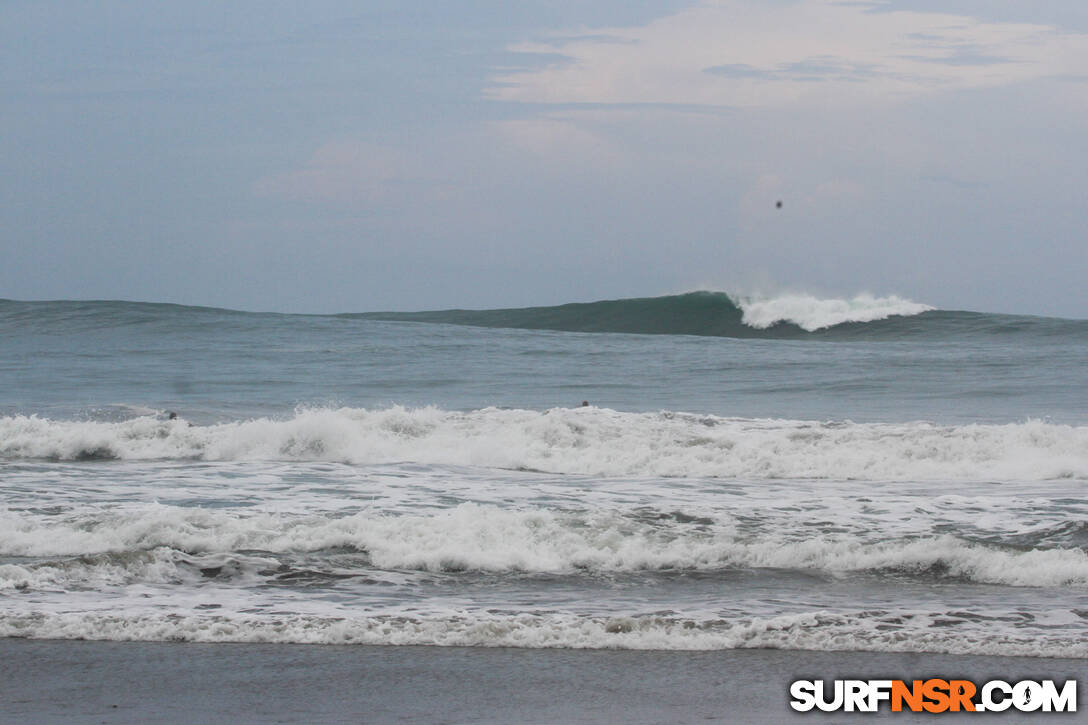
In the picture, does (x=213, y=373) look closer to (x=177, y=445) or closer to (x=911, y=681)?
(x=177, y=445)

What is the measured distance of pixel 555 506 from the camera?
895 centimetres

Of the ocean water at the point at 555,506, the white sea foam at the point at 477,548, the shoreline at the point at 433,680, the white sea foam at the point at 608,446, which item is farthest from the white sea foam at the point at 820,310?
the shoreline at the point at 433,680

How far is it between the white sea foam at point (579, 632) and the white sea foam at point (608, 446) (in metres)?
5.39

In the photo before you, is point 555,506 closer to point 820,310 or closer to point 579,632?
point 579,632

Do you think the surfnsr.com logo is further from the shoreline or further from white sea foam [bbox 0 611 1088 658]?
white sea foam [bbox 0 611 1088 658]

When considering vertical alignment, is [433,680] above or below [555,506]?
below

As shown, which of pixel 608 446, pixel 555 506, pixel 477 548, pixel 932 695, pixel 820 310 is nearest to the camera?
pixel 932 695

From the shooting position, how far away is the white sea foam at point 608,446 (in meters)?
11.2

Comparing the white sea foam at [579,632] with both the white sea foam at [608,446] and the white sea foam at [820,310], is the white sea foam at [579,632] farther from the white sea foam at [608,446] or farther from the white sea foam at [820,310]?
the white sea foam at [820,310]

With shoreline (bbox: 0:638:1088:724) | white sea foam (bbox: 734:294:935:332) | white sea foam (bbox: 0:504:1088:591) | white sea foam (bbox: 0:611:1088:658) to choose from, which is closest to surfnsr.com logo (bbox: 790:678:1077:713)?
shoreline (bbox: 0:638:1088:724)

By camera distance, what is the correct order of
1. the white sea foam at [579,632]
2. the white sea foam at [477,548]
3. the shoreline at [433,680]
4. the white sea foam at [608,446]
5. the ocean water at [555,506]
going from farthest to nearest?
the white sea foam at [608,446] → the white sea foam at [477,548] → the ocean water at [555,506] → the white sea foam at [579,632] → the shoreline at [433,680]

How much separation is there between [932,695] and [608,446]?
7.46 metres

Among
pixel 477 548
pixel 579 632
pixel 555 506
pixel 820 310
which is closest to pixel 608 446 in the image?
pixel 555 506

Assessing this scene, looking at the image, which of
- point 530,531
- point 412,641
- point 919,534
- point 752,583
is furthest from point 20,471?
point 919,534
